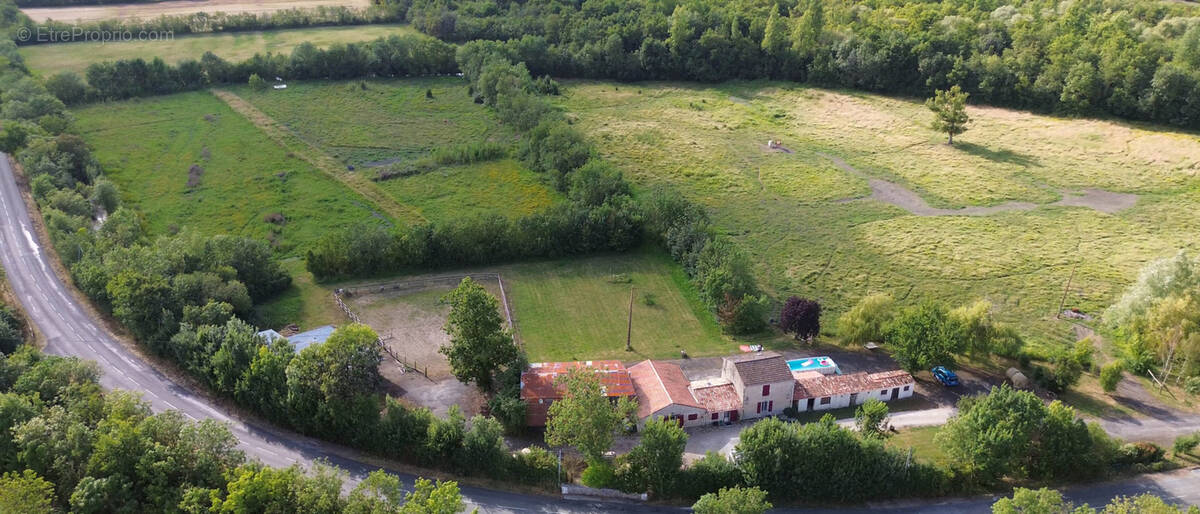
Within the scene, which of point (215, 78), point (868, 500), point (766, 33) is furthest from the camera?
point (766, 33)

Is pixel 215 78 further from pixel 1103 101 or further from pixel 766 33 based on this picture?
pixel 1103 101

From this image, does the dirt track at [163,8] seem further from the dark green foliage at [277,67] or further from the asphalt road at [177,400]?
the asphalt road at [177,400]

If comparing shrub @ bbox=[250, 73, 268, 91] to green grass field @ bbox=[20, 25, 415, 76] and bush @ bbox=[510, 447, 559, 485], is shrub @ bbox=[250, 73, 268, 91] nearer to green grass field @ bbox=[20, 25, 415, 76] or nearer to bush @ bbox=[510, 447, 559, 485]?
green grass field @ bbox=[20, 25, 415, 76]

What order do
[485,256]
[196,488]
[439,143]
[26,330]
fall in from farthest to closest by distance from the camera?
[439,143], [485,256], [26,330], [196,488]

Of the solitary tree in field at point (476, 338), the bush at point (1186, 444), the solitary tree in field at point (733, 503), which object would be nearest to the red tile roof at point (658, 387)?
the solitary tree in field at point (476, 338)

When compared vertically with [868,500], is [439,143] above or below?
above

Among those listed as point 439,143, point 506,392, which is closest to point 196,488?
point 506,392
